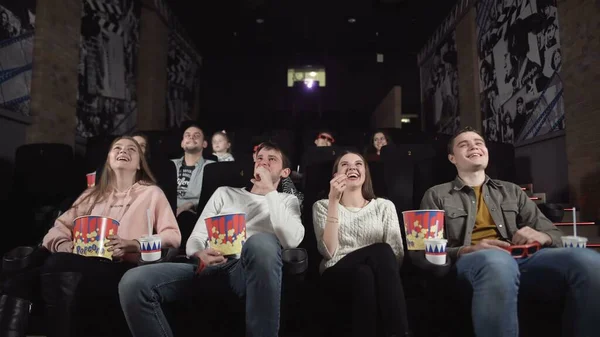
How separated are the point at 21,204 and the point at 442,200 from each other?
9.07 ft

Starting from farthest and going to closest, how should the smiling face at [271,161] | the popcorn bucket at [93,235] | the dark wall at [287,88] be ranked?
1. the dark wall at [287,88]
2. the smiling face at [271,161]
3. the popcorn bucket at [93,235]

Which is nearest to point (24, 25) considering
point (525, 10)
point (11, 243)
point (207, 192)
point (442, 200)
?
point (11, 243)

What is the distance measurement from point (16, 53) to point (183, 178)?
1.87m

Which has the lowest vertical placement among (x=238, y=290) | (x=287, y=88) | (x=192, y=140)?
(x=238, y=290)

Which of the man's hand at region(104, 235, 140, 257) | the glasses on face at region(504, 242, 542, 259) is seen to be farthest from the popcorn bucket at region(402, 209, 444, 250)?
the man's hand at region(104, 235, 140, 257)

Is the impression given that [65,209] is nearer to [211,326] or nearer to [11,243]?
[211,326]

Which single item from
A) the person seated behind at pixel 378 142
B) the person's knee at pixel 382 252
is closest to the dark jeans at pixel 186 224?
the person's knee at pixel 382 252

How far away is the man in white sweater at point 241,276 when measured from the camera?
1.26m

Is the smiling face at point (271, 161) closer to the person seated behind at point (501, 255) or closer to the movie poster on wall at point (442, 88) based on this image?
the person seated behind at point (501, 255)

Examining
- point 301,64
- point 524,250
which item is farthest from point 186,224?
point 301,64

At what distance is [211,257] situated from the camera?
1383 mm

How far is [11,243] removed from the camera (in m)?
2.76

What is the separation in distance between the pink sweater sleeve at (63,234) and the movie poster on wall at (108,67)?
2871mm

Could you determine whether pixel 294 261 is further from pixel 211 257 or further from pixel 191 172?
pixel 191 172
